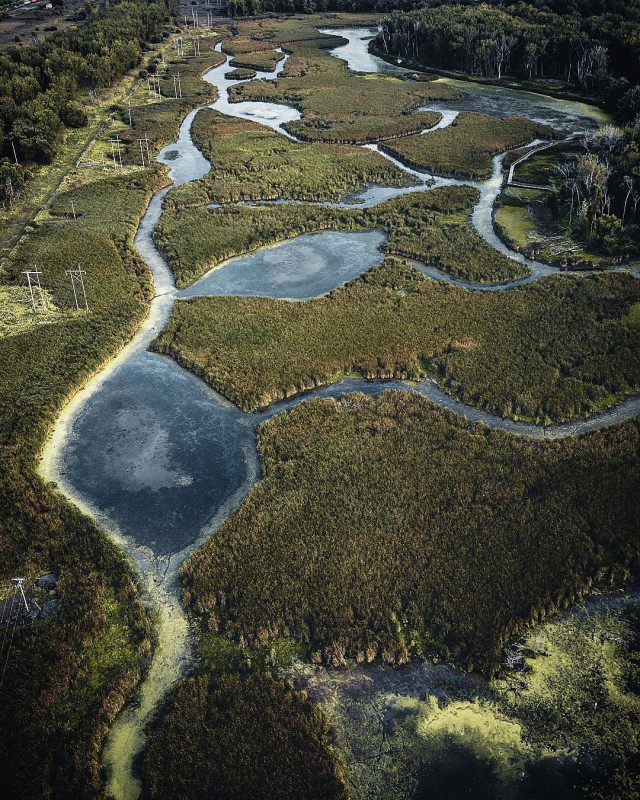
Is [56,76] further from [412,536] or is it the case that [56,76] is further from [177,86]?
[412,536]

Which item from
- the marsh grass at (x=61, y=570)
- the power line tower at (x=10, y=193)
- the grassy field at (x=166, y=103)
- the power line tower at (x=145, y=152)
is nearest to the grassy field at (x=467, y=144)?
A: the power line tower at (x=145, y=152)

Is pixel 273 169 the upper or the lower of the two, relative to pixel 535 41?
lower

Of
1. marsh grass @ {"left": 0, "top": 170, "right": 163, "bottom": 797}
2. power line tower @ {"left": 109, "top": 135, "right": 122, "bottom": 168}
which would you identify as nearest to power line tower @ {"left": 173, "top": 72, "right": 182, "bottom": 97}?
power line tower @ {"left": 109, "top": 135, "right": 122, "bottom": 168}

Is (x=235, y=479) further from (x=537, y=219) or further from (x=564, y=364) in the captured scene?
(x=537, y=219)

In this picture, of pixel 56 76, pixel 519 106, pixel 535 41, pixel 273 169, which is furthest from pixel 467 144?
pixel 56 76

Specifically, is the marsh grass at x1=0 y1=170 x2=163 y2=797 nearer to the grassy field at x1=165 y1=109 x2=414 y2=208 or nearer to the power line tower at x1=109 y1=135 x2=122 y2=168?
the grassy field at x1=165 y1=109 x2=414 y2=208

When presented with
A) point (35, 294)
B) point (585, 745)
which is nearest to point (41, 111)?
point (35, 294)
